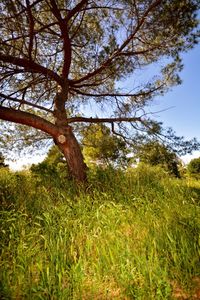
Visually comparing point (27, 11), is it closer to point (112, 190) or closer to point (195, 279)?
point (112, 190)

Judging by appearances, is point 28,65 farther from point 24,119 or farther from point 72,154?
point 72,154

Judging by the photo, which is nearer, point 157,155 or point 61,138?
point 61,138

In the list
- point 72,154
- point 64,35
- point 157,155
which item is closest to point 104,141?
point 157,155

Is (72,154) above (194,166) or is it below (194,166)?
below

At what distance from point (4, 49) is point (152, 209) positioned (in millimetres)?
4594

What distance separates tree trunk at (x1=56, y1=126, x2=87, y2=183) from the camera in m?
6.86

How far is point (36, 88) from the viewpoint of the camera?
8586 mm

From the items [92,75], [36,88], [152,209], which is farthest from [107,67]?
[152,209]

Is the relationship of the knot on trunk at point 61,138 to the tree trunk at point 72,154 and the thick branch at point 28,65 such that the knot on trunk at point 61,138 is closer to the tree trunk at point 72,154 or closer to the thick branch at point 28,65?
the tree trunk at point 72,154

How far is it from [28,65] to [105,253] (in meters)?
A: 5.22

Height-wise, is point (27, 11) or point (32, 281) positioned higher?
point (27, 11)

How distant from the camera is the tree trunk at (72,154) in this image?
6.86 metres

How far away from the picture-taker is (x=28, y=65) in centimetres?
725

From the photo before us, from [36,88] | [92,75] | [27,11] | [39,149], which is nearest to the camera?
[27,11]
